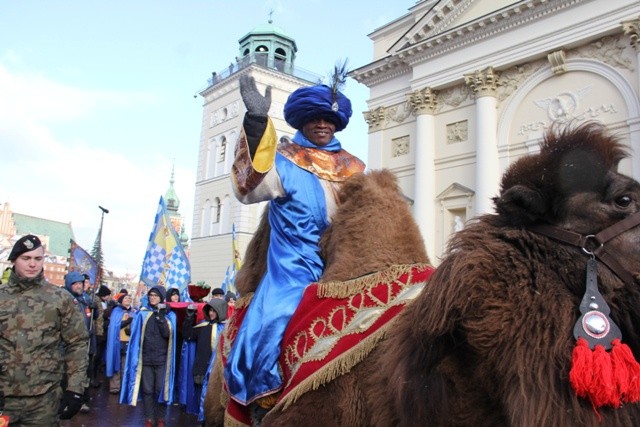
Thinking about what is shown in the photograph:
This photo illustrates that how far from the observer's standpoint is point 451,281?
4.90 ft

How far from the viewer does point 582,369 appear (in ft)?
4.25

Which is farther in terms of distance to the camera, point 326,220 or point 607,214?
point 326,220

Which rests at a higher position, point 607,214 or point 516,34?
point 516,34

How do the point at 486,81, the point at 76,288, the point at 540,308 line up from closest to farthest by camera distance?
the point at 540,308
the point at 76,288
the point at 486,81

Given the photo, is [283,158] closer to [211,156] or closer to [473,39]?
[473,39]

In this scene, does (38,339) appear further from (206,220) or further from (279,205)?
(206,220)

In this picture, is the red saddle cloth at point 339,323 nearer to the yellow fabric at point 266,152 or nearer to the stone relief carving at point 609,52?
the yellow fabric at point 266,152

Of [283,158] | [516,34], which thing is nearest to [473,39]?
[516,34]

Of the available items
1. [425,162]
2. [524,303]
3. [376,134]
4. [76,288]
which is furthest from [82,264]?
[376,134]

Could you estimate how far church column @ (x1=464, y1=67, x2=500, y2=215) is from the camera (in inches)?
832

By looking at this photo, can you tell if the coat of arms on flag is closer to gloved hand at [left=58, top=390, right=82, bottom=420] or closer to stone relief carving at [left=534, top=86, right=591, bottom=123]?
gloved hand at [left=58, top=390, right=82, bottom=420]

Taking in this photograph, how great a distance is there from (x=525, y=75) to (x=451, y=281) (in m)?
22.1

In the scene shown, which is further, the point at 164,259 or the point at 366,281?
the point at 164,259

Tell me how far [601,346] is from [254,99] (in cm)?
195
